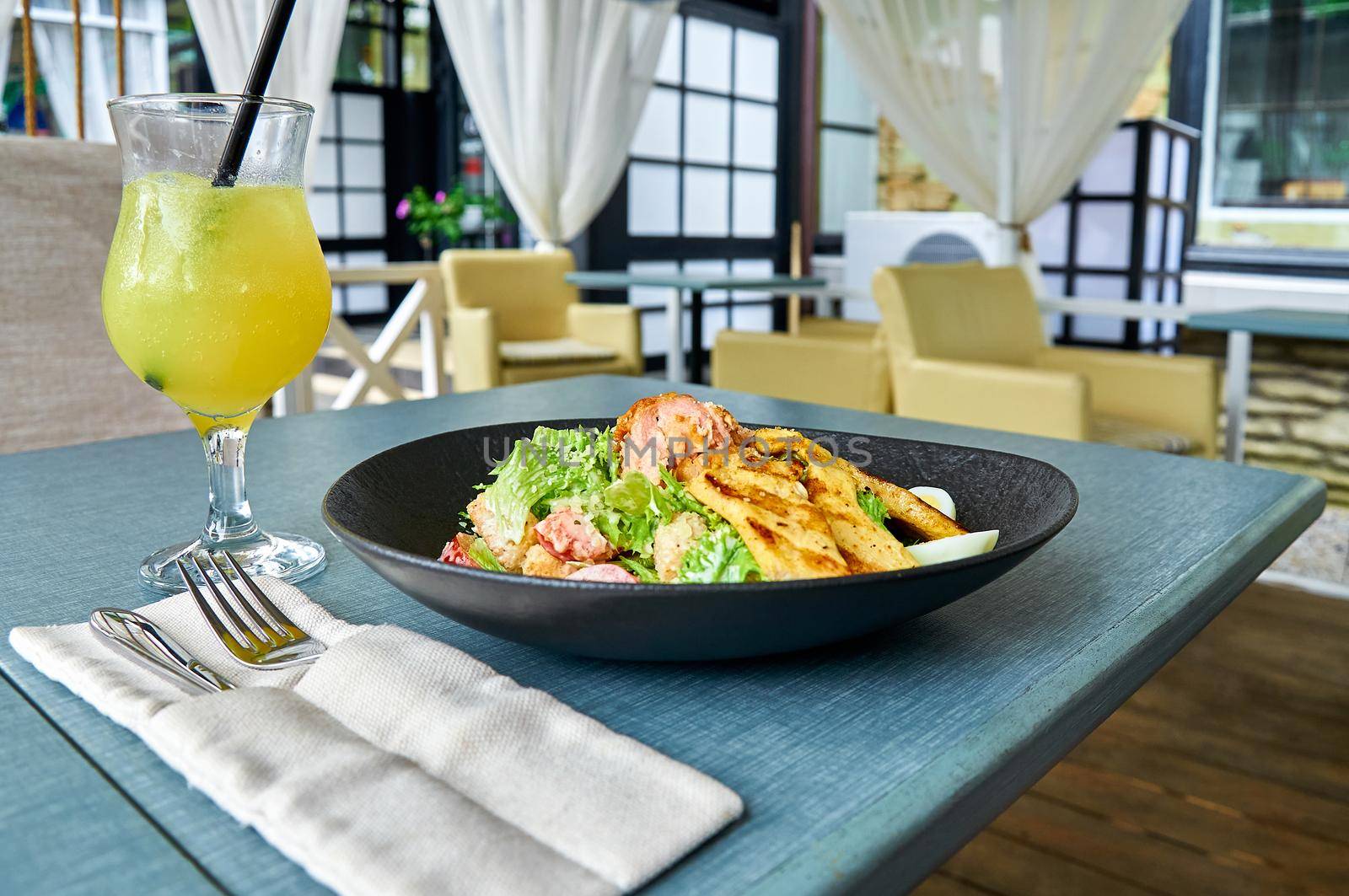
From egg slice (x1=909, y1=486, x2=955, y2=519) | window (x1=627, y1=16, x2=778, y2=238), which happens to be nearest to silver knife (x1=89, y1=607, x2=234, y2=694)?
egg slice (x1=909, y1=486, x2=955, y2=519)

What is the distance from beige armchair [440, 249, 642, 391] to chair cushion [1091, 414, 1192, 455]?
2061mm

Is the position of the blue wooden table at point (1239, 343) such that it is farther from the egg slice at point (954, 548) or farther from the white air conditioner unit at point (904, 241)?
the white air conditioner unit at point (904, 241)

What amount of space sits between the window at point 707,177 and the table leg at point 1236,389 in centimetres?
342

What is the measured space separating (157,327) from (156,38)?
19.3 feet

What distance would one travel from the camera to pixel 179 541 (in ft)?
2.23

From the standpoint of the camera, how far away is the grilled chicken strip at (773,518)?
45 centimetres

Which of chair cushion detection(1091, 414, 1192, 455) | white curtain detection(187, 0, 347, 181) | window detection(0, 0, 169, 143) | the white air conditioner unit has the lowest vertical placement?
chair cushion detection(1091, 414, 1192, 455)

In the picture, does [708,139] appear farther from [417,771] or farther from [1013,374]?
[417,771]

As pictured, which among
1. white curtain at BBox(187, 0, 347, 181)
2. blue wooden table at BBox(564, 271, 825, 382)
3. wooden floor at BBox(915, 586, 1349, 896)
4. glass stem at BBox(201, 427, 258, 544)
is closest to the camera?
glass stem at BBox(201, 427, 258, 544)

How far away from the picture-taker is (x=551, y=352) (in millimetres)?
4297

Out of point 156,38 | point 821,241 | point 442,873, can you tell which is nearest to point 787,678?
point 442,873

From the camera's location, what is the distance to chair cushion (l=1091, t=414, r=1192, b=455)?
8.80ft

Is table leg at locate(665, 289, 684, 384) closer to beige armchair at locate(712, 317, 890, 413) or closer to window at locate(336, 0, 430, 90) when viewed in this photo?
beige armchair at locate(712, 317, 890, 413)

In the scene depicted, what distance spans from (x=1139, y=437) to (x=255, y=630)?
2.61 meters
